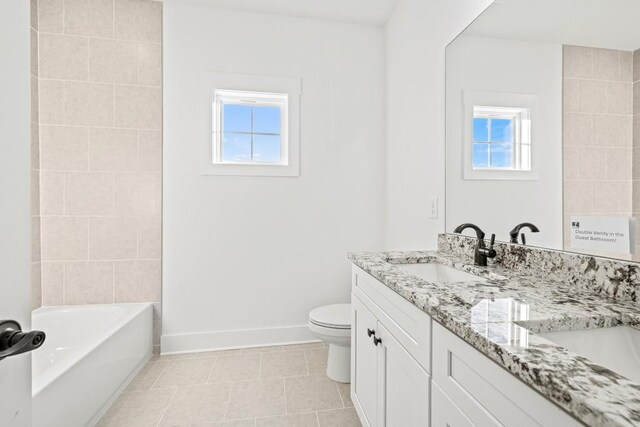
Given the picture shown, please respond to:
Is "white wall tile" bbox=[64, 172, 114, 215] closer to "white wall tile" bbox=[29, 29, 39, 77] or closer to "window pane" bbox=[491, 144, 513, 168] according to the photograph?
"white wall tile" bbox=[29, 29, 39, 77]

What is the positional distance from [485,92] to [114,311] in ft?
8.95

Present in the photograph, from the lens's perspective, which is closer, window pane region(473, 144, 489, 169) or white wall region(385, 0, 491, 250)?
window pane region(473, 144, 489, 169)

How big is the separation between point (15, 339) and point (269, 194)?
1998 millimetres

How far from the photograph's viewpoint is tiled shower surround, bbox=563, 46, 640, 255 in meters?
0.84

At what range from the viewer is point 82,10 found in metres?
2.24

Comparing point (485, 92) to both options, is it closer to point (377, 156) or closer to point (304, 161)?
point (377, 156)

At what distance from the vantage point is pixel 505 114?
4.36 feet

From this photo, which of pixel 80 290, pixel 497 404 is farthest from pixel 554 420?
pixel 80 290

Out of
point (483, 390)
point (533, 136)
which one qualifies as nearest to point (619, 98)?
point (533, 136)

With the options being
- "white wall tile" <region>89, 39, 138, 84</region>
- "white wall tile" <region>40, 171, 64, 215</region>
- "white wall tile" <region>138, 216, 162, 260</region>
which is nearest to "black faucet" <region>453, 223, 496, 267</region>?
"white wall tile" <region>138, 216, 162, 260</region>

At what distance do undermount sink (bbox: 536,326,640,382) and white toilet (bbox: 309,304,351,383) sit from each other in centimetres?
128

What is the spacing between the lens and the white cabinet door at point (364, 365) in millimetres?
1263

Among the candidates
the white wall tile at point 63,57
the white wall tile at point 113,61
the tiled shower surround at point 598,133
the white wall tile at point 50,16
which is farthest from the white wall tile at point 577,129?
the white wall tile at point 50,16

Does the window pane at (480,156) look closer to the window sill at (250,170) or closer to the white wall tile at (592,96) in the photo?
the white wall tile at (592,96)
